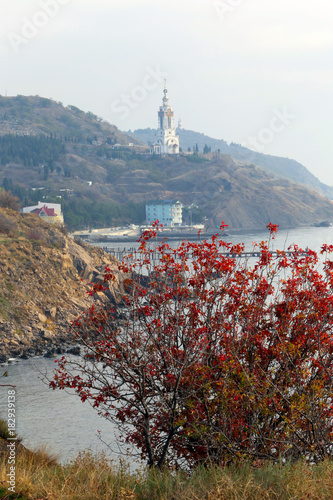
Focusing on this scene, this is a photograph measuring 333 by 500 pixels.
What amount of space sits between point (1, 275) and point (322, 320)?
24817 millimetres

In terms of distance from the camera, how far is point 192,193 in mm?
110438

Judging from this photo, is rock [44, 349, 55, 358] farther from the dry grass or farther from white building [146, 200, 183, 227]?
white building [146, 200, 183, 227]

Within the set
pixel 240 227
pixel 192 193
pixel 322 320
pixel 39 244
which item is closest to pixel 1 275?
pixel 39 244

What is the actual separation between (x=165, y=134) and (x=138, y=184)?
27.8 m

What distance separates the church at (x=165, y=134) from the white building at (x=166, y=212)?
41647mm

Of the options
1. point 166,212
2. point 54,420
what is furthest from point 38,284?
point 166,212

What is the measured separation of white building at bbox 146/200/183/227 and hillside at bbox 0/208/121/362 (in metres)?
52.1

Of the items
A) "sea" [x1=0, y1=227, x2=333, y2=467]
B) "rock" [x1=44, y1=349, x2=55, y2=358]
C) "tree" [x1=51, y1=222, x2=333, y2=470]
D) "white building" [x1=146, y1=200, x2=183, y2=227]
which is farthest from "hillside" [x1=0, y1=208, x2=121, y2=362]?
"white building" [x1=146, y1=200, x2=183, y2=227]

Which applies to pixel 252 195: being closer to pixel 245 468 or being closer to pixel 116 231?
pixel 116 231

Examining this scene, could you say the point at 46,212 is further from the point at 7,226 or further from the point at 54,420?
the point at 54,420

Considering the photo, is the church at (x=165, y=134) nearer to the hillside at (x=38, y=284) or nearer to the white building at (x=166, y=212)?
the white building at (x=166, y=212)

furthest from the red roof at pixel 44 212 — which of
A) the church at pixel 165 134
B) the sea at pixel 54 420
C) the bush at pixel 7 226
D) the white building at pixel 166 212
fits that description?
the church at pixel 165 134

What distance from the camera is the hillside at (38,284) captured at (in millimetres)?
25531

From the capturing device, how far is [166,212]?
93.4 meters
